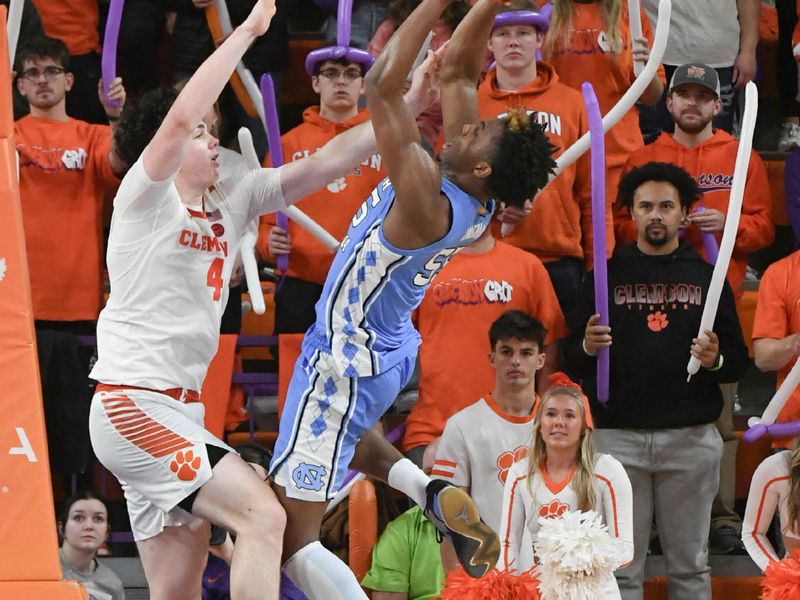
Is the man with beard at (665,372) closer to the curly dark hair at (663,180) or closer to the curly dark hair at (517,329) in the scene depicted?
the curly dark hair at (663,180)

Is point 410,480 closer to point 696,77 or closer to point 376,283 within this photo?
point 376,283

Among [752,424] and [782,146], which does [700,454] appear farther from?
[782,146]

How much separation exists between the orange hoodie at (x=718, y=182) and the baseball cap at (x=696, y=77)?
0.85 ft

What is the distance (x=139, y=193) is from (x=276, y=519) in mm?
974

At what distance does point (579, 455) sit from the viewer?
18.3ft

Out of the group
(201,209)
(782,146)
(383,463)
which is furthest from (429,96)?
(782,146)

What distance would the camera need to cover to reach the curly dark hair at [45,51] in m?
6.64

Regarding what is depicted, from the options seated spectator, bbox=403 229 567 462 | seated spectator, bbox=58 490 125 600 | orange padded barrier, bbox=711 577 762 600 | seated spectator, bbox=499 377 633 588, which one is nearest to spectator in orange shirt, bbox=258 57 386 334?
seated spectator, bbox=403 229 567 462

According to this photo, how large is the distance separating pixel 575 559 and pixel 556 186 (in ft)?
7.81

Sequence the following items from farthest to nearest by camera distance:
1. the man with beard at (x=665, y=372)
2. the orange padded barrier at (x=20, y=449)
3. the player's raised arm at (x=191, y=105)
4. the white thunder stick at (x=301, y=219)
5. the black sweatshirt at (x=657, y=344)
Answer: the black sweatshirt at (x=657, y=344) → the man with beard at (x=665, y=372) → the white thunder stick at (x=301, y=219) → the orange padded barrier at (x=20, y=449) → the player's raised arm at (x=191, y=105)

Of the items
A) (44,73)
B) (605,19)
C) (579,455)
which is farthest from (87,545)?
(605,19)

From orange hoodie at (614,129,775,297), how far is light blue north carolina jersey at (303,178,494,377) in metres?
2.61

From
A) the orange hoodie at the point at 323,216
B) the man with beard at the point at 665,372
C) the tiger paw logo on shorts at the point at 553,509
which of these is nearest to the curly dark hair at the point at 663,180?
the man with beard at the point at 665,372

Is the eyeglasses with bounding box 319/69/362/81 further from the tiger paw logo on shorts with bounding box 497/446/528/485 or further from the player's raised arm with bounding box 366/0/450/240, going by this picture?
the player's raised arm with bounding box 366/0/450/240
